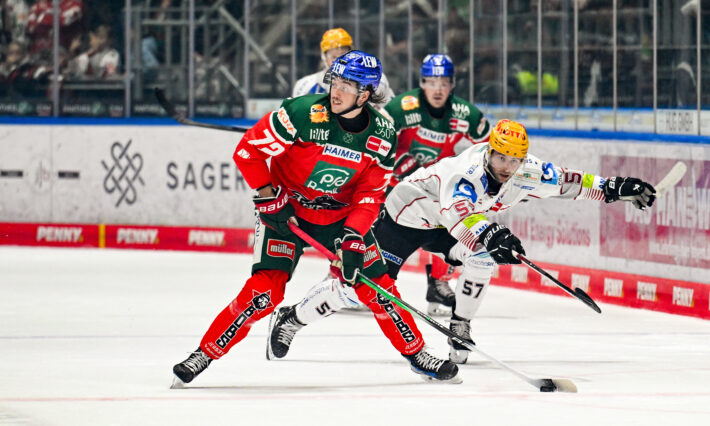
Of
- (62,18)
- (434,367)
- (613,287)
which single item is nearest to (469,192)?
(434,367)

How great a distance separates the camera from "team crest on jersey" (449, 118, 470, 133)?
9.28 meters

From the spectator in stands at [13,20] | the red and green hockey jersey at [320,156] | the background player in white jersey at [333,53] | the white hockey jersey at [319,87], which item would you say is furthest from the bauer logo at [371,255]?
the spectator in stands at [13,20]

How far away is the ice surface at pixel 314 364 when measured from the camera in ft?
19.3

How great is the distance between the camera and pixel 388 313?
6.60m

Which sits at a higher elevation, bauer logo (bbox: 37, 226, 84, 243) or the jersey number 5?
the jersey number 5

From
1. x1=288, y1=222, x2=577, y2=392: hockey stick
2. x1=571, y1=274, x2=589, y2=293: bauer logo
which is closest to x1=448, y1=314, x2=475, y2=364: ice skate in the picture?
x1=288, y1=222, x2=577, y2=392: hockey stick

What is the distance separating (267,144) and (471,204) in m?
1.04

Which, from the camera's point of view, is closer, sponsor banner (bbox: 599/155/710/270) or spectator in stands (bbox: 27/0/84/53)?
sponsor banner (bbox: 599/155/710/270)

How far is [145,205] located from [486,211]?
5931 mm

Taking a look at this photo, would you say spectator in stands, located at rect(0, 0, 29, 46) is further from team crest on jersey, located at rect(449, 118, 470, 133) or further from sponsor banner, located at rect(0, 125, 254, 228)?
team crest on jersey, located at rect(449, 118, 470, 133)

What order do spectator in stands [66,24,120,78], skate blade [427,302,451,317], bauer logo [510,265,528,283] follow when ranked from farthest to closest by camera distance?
spectator in stands [66,24,120,78] < bauer logo [510,265,528,283] < skate blade [427,302,451,317]

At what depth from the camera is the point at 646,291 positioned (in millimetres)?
9406

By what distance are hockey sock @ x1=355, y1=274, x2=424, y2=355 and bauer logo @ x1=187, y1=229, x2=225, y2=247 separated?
6.10m

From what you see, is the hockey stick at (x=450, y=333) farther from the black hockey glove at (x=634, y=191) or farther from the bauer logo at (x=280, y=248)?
the black hockey glove at (x=634, y=191)
